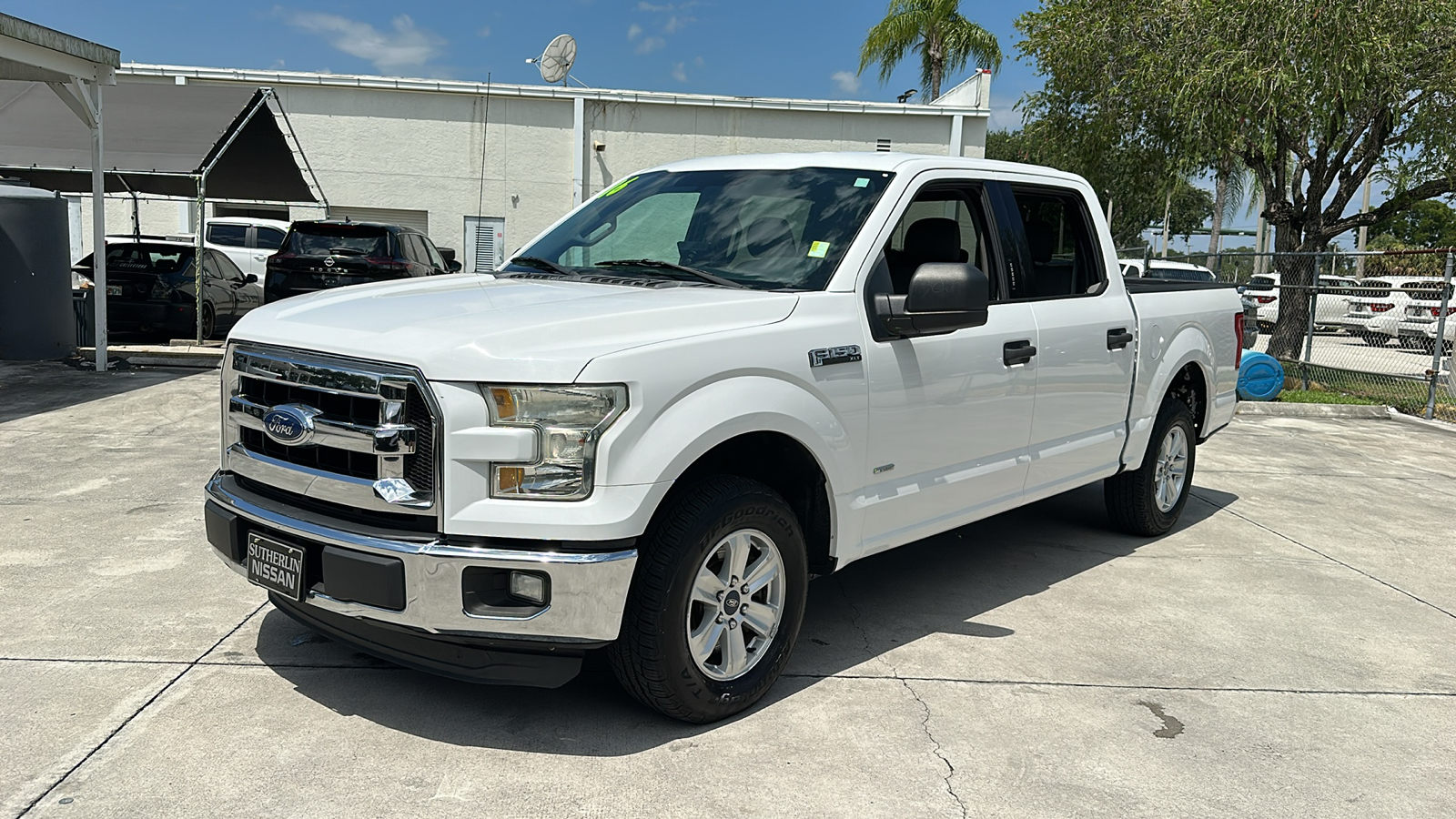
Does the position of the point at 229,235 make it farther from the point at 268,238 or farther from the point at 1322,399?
the point at 1322,399

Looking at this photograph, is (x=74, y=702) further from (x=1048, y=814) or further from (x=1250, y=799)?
(x=1250, y=799)

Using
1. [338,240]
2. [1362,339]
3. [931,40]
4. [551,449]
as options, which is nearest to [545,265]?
[551,449]

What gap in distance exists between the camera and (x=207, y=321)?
15.4m

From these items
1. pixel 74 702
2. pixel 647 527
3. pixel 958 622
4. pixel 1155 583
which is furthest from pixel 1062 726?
pixel 74 702

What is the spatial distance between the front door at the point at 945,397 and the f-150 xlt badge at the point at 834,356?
3.3 inches

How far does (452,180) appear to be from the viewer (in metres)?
23.5

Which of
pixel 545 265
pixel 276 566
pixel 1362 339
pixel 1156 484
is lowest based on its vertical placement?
pixel 1156 484

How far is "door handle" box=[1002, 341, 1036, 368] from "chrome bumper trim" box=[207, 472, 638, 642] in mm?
2159

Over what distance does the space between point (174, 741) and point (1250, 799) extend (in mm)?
3304

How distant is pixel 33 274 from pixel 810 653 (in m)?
12.4

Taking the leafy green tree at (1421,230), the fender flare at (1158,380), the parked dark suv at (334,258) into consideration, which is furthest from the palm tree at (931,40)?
the fender flare at (1158,380)

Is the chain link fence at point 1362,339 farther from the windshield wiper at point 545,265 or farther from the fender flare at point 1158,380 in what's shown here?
the windshield wiper at point 545,265

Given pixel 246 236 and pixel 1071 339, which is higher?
pixel 246 236

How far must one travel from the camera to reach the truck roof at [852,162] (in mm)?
4691
